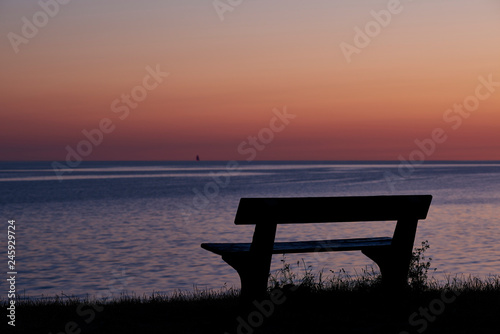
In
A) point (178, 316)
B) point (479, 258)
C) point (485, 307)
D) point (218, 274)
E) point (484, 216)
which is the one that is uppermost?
point (484, 216)

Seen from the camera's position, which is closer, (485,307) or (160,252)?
(485,307)

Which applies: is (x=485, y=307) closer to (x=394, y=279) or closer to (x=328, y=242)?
(x=394, y=279)

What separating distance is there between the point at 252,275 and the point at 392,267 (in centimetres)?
184

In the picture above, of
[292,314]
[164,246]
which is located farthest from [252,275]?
[164,246]

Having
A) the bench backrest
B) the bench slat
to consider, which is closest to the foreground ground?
the bench slat

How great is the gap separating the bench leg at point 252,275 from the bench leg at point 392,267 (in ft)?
4.87

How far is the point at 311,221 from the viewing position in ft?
21.1

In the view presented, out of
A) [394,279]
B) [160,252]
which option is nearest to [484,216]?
[160,252]

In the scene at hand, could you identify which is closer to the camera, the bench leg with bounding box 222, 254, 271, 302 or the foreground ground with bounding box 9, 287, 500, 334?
the foreground ground with bounding box 9, 287, 500, 334

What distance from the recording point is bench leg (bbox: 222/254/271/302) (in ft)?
21.3

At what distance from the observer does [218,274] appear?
14719mm

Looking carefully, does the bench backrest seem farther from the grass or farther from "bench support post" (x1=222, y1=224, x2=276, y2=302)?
the grass

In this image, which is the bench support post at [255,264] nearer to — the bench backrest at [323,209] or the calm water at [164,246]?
the bench backrest at [323,209]

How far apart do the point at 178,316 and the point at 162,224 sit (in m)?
21.7
